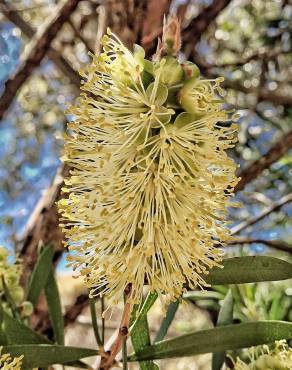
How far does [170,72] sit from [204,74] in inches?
59.2

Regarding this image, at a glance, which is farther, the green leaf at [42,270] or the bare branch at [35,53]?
the bare branch at [35,53]

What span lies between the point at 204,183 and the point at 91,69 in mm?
166

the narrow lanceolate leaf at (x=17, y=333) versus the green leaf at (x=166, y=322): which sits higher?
the green leaf at (x=166, y=322)

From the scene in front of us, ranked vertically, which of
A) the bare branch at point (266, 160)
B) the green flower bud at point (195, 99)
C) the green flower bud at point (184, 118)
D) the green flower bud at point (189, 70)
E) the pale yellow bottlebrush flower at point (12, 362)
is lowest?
the pale yellow bottlebrush flower at point (12, 362)

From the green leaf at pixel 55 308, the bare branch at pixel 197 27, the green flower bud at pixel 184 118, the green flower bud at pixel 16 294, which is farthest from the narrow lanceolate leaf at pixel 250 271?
the bare branch at pixel 197 27

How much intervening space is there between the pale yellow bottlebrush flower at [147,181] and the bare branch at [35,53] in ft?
2.90

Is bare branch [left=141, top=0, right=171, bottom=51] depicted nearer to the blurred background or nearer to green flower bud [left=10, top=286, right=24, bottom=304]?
the blurred background

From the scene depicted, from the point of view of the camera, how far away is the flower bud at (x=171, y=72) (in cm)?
68

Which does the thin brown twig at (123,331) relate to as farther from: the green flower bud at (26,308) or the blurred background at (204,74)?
the blurred background at (204,74)

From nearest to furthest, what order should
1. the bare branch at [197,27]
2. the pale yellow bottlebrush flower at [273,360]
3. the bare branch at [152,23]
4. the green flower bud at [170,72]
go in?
the green flower bud at [170,72]
the pale yellow bottlebrush flower at [273,360]
the bare branch at [152,23]
the bare branch at [197,27]

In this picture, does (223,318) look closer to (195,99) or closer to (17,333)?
(17,333)

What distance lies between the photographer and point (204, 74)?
2.17 m

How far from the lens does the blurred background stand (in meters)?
1.58

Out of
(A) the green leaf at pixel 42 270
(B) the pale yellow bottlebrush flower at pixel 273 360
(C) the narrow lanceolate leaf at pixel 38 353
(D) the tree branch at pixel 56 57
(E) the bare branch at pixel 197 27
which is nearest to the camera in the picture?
(C) the narrow lanceolate leaf at pixel 38 353
